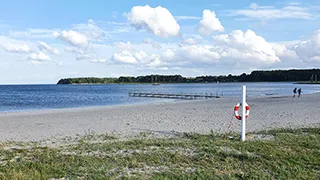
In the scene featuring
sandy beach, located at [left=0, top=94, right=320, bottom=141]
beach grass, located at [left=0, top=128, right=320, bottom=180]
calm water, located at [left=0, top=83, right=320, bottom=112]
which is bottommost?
calm water, located at [left=0, top=83, right=320, bottom=112]

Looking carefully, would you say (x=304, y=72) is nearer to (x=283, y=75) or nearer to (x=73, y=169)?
(x=283, y=75)

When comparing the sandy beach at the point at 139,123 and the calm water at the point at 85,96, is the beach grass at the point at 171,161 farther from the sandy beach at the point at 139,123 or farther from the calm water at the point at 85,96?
the calm water at the point at 85,96

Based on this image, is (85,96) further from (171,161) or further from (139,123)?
(171,161)

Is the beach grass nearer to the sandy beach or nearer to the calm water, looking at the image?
the sandy beach

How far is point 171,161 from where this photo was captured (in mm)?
5867

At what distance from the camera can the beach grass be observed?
5012 mm

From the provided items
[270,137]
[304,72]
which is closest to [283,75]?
[304,72]

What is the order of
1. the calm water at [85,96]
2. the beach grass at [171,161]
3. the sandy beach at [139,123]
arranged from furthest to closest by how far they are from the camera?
the calm water at [85,96] → the sandy beach at [139,123] → the beach grass at [171,161]

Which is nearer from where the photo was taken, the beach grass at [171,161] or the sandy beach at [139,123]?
the beach grass at [171,161]

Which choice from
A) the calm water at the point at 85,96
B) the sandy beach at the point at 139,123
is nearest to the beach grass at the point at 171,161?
the sandy beach at the point at 139,123

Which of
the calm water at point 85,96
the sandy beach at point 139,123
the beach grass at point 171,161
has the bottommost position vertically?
the calm water at point 85,96

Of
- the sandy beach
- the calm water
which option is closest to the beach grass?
the sandy beach

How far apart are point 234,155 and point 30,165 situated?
11.7 feet

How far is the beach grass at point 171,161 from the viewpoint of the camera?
5.01 metres
